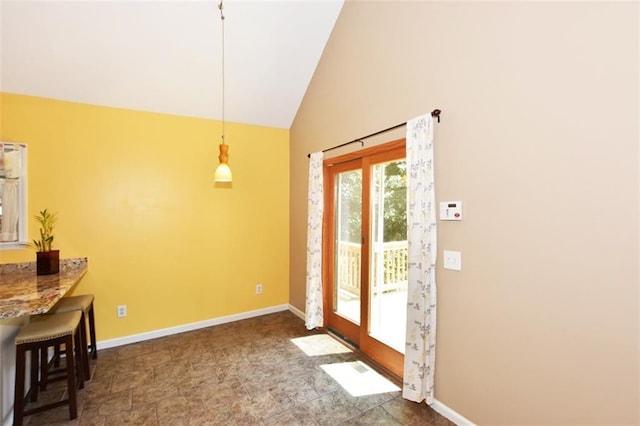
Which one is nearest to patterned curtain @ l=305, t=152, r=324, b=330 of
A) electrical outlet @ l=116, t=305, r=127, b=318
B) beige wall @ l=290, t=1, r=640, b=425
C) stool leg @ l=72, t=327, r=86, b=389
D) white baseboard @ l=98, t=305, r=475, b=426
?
white baseboard @ l=98, t=305, r=475, b=426

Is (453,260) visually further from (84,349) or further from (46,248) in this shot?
(46,248)

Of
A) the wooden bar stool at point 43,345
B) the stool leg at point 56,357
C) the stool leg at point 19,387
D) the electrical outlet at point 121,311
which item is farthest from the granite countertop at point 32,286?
the stool leg at point 56,357

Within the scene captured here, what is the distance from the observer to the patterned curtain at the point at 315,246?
3609 millimetres

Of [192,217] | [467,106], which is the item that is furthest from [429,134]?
[192,217]

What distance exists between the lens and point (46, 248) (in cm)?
294

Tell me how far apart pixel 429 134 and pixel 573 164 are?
0.90 meters

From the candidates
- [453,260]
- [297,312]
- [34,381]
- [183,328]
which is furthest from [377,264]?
[34,381]

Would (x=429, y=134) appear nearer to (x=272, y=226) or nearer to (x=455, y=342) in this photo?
(x=455, y=342)

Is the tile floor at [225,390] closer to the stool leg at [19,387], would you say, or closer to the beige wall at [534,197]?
the stool leg at [19,387]

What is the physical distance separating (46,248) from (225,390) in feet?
7.51

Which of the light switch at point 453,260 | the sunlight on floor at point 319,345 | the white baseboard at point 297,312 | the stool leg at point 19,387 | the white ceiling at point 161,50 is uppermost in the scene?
the white ceiling at point 161,50

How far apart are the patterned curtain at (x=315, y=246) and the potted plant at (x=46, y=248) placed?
256cm

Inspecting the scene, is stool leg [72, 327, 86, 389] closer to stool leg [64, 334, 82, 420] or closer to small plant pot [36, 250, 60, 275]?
stool leg [64, 334, 82, 420]

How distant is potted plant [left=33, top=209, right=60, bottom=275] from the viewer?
2725mm
